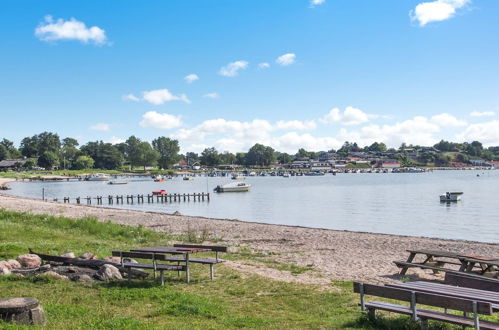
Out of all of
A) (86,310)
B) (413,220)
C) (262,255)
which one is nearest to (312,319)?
(86,310)

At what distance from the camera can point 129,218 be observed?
38938 millimetres

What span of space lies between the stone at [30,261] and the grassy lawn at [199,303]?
4.72 feet

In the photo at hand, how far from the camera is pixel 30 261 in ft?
41.2

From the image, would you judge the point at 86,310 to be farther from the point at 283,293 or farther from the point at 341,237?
the point at 341,237

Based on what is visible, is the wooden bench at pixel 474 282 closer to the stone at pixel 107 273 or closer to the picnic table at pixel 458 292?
the picnic table at pixel 458 292

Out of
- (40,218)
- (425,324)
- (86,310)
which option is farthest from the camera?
(40,218)

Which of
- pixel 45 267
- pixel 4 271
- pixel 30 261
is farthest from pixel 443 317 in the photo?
pixel 30 261

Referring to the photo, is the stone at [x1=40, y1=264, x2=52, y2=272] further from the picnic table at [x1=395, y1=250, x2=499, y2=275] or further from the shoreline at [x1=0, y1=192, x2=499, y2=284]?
the picnic table at [x1=395, y1=250, x2=499, y2=275]

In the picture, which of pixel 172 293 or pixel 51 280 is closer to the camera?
pixel 172 293

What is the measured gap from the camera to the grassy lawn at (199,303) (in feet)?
26.4

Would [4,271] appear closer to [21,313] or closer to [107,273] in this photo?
[107,273]

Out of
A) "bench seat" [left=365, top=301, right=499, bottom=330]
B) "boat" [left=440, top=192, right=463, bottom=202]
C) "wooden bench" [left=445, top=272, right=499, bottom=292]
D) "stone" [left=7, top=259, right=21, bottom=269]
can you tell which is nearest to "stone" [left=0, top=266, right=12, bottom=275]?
"stone" [left=7, top=259, right=21, bottom=269]

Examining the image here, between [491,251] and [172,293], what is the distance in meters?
18.4

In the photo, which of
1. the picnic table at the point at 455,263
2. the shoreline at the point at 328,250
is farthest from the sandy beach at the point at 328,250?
the picnic table at the point at 455,263
